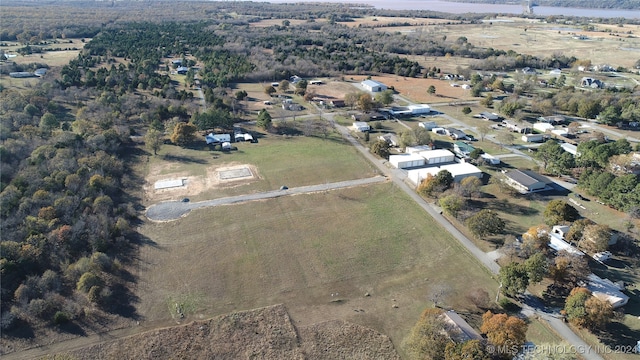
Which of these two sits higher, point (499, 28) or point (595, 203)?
point (499, 28)

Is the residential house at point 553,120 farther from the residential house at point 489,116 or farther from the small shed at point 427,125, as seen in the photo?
the small shed at point 427,125

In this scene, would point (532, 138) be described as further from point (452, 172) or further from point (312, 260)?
point (312, 260)

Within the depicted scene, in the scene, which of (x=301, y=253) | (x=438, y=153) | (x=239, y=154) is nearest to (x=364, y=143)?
(x=438, y=153)

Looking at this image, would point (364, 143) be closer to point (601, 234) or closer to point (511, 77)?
point (601, 234)

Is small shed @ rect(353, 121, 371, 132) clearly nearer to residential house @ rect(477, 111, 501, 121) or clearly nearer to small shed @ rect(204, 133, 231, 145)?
small shed @ rect(204, 133, 231, 145)

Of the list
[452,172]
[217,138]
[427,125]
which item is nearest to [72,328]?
[217,138]
